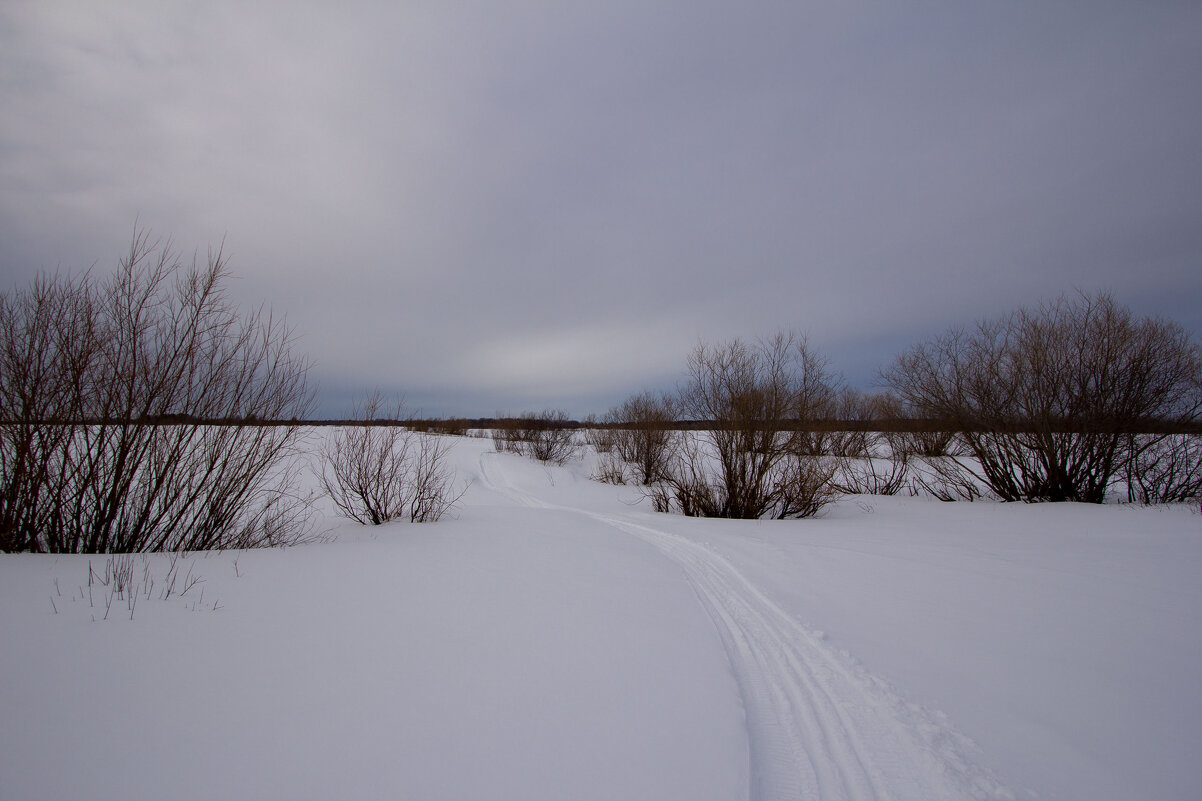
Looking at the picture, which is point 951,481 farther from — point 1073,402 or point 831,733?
point 831,733

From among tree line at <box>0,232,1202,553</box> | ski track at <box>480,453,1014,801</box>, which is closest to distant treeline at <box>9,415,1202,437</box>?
tree line at <box>0,232,1202,553</box>

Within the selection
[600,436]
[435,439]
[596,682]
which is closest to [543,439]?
[600,436]

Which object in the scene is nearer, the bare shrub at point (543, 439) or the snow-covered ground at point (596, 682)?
the snow-covered ground at point (596, 682)

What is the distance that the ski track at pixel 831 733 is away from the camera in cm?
190

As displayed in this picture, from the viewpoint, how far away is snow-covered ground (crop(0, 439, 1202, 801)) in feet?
5.68

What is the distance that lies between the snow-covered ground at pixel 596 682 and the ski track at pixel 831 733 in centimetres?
1

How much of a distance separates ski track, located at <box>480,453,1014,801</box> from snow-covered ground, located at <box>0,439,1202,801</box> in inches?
0.6

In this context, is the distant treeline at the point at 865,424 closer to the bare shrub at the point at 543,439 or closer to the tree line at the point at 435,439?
the tree line at the point at 435,439

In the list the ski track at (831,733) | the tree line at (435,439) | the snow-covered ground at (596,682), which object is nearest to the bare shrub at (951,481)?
the tree line at (435,439)

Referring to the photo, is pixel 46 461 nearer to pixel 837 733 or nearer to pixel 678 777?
pixel 678 777

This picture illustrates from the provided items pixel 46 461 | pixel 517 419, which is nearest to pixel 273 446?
pixel 46 461

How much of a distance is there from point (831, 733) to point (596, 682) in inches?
49.0

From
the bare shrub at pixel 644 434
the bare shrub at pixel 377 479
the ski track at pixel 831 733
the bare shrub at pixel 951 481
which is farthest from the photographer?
the bare shrub at pixel 644 434

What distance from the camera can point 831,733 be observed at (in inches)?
89.6
